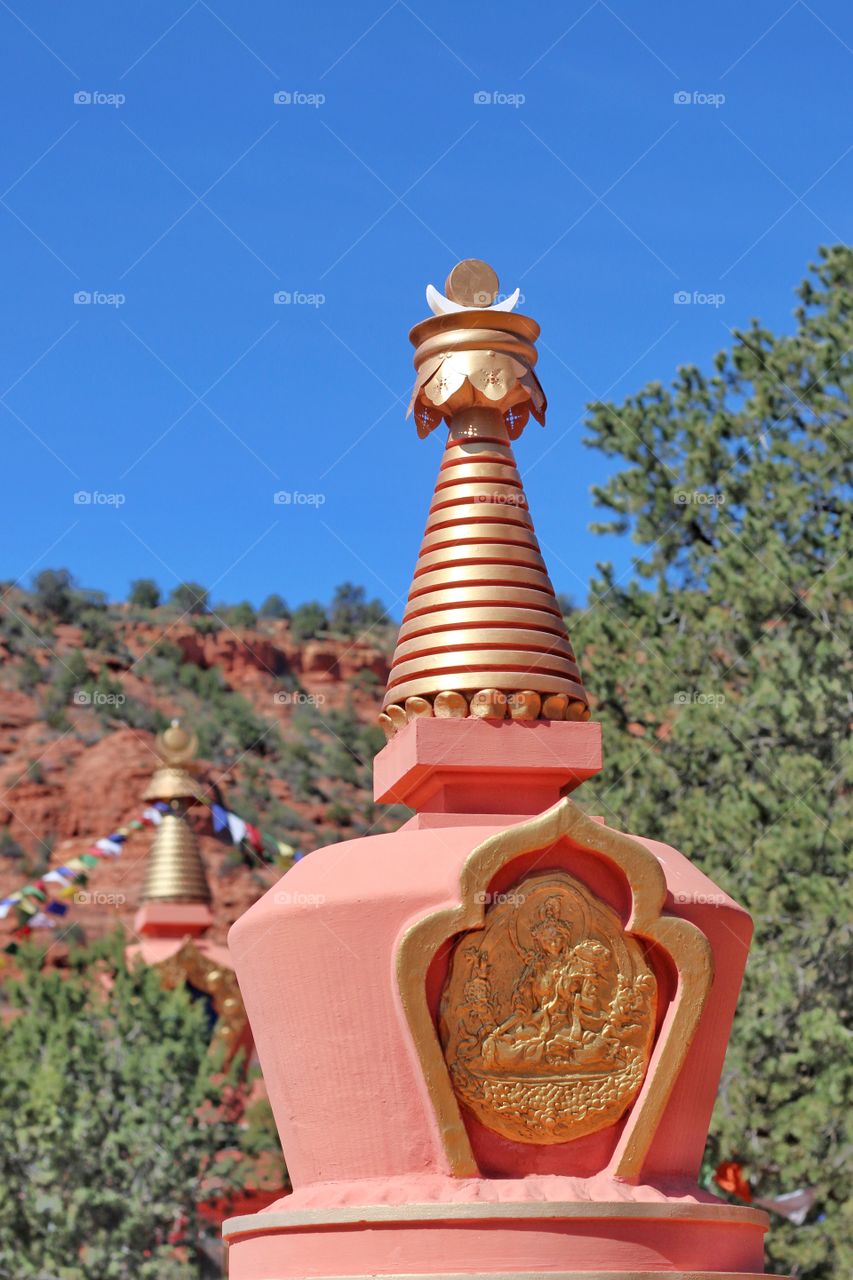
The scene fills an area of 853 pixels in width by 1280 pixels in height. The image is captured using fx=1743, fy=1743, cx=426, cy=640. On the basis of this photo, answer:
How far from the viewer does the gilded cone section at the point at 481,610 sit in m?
10.3

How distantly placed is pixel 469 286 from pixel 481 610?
216 centimetres

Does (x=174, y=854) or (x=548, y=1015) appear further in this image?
(x=174, y=854)

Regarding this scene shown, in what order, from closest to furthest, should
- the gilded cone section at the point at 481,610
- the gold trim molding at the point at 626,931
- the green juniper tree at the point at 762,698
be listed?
the gold trim molding at the point at 626,931
the gilded cone section at the point at 481,610
the green juniper tree at the point at 762,698

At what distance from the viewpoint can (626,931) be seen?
372 inches

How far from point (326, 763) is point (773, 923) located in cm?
4131

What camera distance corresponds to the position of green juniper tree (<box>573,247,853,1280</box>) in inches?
771

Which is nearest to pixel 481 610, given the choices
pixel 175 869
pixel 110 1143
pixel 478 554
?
pixel 478 554

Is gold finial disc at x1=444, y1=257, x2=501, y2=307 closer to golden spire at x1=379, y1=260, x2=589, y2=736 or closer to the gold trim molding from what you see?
golden spire at x1=379, y1=260, x2=589, y2=736

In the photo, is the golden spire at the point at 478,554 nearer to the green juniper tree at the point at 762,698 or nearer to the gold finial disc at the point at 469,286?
the gold finial disc at the point at 469,286

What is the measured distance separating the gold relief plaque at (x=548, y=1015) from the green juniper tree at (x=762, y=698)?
402 inches

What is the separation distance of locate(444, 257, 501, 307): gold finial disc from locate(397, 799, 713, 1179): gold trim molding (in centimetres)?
353

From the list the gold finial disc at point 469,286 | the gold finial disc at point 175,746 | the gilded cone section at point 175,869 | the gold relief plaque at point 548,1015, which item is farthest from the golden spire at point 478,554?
the gold finial disc at point 175,746

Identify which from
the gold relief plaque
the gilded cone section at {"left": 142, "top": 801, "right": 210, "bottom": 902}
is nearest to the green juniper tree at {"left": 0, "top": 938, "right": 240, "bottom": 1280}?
the gilded cone section at {"left": 142, "top": 801, "right": 210, "bottom": 902}

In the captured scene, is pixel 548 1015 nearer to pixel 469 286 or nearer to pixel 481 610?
pixel 481 610
